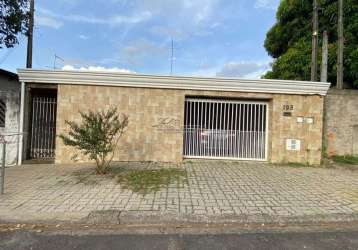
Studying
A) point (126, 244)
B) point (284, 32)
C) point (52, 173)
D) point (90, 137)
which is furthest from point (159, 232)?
point (284, 32)

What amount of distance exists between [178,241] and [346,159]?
28.5 feet

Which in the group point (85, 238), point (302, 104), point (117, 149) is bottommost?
point (85, 238)

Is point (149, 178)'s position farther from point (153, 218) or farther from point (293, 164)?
point (293, 164)

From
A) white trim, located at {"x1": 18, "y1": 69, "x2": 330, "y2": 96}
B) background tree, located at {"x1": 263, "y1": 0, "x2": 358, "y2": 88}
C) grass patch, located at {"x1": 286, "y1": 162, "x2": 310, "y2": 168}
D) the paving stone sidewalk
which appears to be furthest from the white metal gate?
background tree, located at {"x1": 263, "y1": 0, "x2": 358, "y2": 88}

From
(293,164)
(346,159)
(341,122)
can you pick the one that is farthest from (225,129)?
(346,159)

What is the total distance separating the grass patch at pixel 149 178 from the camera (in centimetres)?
618

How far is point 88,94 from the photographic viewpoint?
908 centimetres

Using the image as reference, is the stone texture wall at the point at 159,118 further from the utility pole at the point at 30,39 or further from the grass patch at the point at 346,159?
the utility pole at the point at 30,39

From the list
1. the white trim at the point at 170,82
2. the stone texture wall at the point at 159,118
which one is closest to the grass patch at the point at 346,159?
the stone texture wall at the point at 159,118

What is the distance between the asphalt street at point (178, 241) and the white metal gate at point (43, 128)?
236 inches

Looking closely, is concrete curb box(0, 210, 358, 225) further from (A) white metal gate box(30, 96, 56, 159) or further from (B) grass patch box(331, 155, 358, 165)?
(B) grass patch box(331, 155, 358, 165)

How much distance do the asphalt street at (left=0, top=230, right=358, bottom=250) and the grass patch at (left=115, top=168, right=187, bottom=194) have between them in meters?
2.04

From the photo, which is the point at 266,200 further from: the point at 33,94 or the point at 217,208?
the point at 33,94

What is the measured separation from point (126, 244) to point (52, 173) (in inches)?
193
